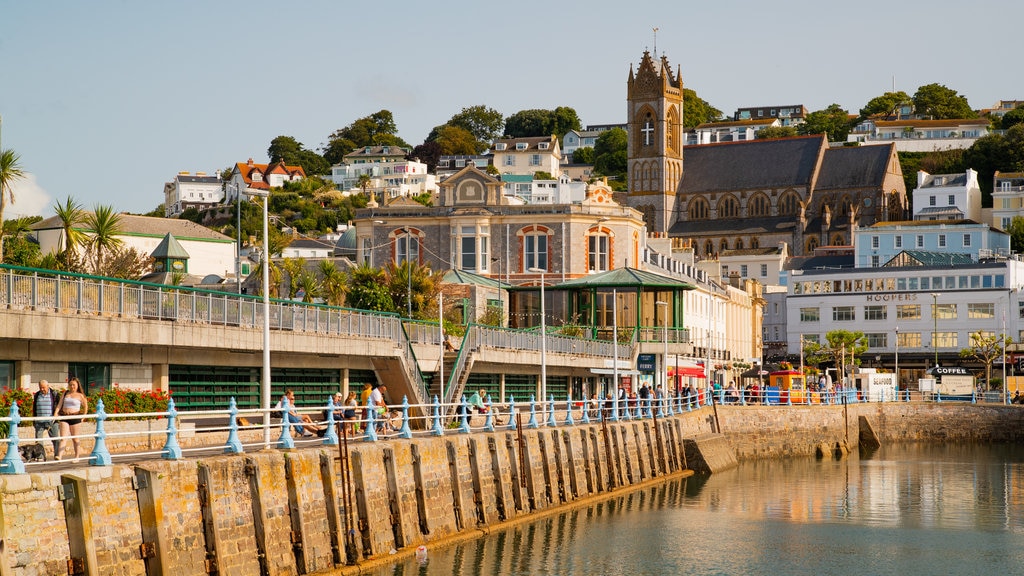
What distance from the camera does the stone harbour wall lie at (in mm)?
21828

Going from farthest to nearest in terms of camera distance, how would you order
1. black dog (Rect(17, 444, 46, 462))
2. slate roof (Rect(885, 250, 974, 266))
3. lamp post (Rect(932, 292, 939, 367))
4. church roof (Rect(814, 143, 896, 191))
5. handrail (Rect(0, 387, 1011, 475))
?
church roof (Rect(814, 143, 896, 191)), slate roof (Rect(885, 250, 974, 266)), lamp post (Rect(932, 292, 939, 367)), black dog (Rect(17, 444, 46, 462)), handrail (Rect(0, 387, 1011, 475))

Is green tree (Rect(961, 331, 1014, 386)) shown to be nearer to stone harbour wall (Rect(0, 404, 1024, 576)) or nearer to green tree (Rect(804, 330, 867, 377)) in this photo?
green tree (Rect(804, 330, 867, 377))

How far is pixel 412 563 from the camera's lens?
31375 millimetres

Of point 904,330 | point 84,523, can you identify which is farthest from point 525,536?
point 904,330

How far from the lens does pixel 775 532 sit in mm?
42000

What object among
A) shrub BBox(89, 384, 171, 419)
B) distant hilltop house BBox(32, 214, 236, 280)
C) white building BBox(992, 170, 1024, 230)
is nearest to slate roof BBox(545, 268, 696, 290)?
shrub BBox(89, 384, 171, 419)

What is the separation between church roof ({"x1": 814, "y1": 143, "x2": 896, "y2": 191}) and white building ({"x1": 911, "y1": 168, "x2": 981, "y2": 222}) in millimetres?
11801

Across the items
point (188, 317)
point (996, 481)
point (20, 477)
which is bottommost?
point (996, 481)

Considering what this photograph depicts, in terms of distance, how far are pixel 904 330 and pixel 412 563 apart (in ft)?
340

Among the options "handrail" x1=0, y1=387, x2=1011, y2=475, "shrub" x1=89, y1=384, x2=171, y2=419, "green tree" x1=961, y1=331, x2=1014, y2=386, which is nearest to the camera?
"handrail" x1=0, y1=387, x2=1011, y2=475

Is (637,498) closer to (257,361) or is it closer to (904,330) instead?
(257,361)

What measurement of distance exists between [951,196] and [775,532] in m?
145

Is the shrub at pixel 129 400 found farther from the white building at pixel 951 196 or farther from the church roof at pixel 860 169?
the church roof at pixel 860 169

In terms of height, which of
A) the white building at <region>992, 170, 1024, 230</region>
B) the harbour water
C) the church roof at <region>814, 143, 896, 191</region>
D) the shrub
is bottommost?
the harbour water
